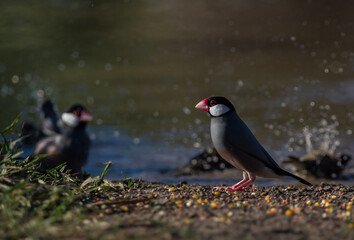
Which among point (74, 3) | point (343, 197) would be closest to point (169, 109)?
point (343, 197)

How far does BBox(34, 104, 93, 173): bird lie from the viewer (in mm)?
6430

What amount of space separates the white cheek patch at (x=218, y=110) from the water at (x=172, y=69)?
2319 millimetres

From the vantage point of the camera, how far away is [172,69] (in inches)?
474

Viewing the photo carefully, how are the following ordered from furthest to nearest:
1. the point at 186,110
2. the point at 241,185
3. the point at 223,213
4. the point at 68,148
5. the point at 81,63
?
1. the point at 81,63
2. the point at 186,110
3. the point at 68,148
4. the point at 241,185
5. the point at 223,213

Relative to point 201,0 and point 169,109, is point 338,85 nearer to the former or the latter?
point 169,109

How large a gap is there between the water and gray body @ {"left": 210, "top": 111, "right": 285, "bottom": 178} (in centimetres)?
242

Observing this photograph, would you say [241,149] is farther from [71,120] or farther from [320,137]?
[320,137]

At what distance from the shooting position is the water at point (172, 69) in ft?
27.1

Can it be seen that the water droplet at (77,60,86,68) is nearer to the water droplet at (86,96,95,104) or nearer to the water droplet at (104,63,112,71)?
the water droplet at (104,63,112,71)

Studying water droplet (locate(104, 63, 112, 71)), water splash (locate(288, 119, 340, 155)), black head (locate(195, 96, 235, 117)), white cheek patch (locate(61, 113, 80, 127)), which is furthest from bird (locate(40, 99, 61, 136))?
water droplet (locate(104, 63, 112, 71))

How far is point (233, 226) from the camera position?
295 centimetres

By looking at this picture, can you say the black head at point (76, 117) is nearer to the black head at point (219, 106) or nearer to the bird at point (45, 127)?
the bird at point (45, 127)

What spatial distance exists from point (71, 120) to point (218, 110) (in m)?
2.68

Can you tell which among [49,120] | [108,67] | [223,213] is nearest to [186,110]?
[49,120]
